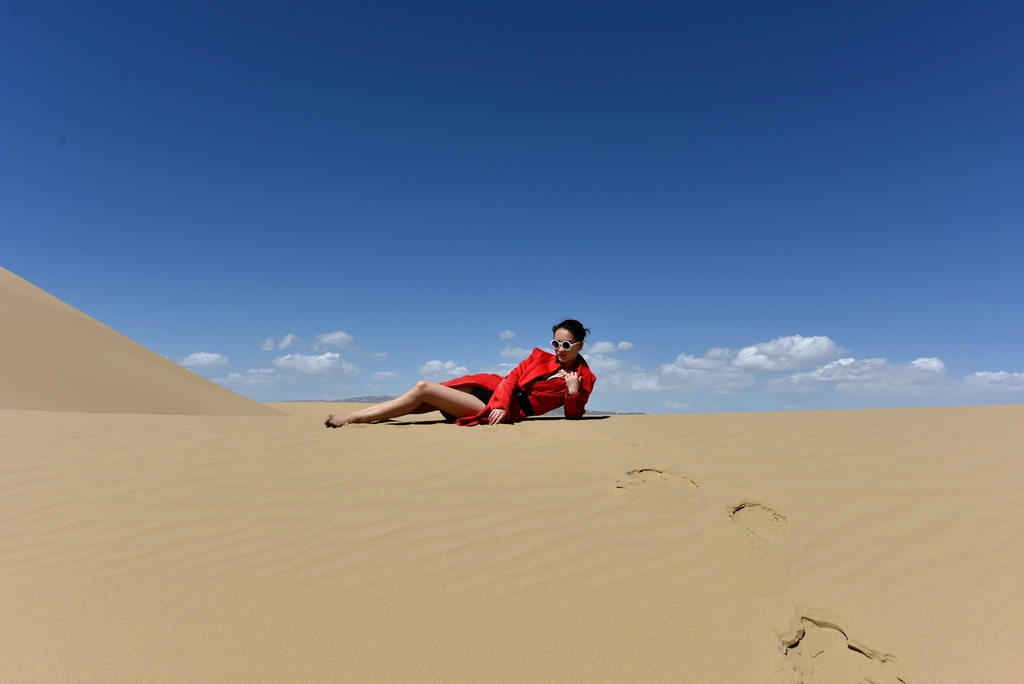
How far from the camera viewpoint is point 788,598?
2279 mm

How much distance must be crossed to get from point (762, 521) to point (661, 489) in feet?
1.95

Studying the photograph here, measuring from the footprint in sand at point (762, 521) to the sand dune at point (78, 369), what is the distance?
45.2ft

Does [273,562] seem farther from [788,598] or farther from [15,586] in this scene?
[788,598]

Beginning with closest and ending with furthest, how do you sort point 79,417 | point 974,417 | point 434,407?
point 974,417 → point 434,407 → point 79,417

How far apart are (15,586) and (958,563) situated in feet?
14.9

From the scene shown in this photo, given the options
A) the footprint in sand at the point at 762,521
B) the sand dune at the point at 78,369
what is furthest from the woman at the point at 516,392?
the sand dune at the point at 78,369

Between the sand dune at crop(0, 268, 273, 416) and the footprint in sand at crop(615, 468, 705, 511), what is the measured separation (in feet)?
43.0

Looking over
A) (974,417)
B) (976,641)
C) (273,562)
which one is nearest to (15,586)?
(273,562)

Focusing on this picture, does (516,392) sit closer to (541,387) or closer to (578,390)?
(541,387)

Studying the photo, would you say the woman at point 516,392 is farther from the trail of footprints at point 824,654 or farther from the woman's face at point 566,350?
the trail of footprints at point 824,654

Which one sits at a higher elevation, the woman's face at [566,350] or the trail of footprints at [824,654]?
the woman's face at [566,350]

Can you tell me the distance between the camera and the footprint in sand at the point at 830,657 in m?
1.91

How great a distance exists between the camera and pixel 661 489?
3244mm

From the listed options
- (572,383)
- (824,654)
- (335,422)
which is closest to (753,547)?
(824,654)
